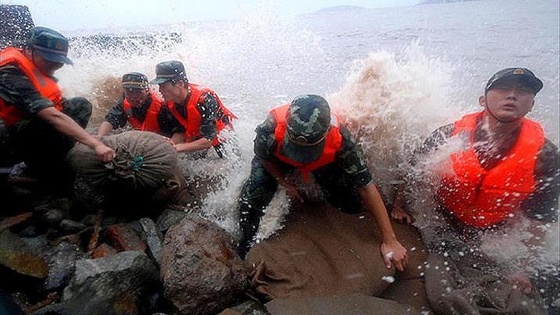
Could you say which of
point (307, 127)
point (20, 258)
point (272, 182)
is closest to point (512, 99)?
point (307, 127)

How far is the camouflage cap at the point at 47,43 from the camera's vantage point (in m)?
3.21

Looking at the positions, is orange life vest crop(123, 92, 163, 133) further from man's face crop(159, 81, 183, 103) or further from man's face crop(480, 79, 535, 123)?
man's face crop(480, 79, 535, 123)

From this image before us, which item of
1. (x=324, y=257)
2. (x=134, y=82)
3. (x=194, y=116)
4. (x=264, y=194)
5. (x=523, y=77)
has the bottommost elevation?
(x=324, y=257)

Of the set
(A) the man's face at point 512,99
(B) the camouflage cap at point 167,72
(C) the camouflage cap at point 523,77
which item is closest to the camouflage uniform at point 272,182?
(A) the man's face at point 512,99

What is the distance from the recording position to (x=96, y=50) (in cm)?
1242

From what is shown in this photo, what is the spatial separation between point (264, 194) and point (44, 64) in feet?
7.52

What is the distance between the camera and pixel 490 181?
9.39ft

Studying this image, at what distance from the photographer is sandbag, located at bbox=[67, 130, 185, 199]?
3109 millimetres

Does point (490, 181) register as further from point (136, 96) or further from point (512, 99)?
point (136, 96)

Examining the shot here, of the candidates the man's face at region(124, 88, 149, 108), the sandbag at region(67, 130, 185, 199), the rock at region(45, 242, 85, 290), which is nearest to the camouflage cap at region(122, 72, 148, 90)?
the man's face at region(124, 88, 149, 108)

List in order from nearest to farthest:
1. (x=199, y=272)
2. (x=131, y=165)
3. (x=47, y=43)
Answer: (x=199, y=272) < (x=131, y=165) < (x=47, y=43)

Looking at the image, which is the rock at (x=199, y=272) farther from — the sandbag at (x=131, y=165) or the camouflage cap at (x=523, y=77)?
the camouflage cap at (x=523, y=77)

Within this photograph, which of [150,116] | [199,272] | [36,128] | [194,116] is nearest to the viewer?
[199,272]

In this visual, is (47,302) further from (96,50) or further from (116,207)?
(96,50)
